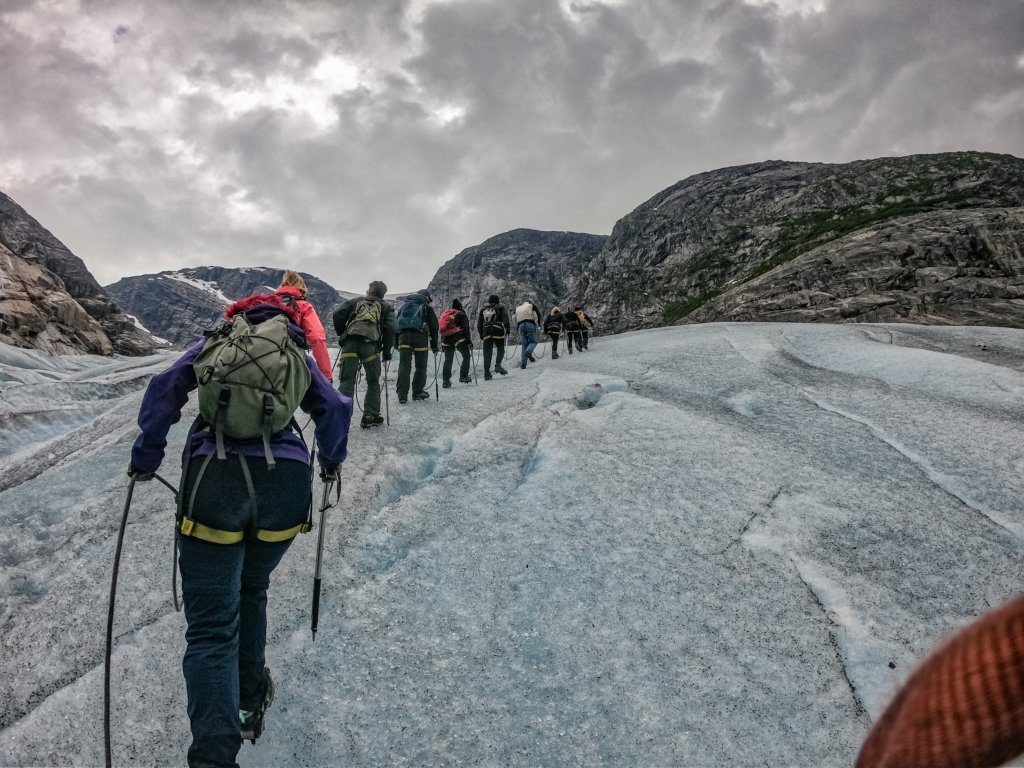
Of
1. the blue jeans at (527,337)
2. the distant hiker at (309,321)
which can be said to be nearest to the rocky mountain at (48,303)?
the blue jeans at (527,337)

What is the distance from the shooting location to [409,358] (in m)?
9.96

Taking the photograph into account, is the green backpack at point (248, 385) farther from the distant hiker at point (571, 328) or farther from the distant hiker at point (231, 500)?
the distant hiker at point (571, 328)

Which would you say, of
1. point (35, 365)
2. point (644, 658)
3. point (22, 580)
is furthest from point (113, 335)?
point (644, 658)

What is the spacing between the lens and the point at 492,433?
7371 mm

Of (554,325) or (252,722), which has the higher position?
(554,325)

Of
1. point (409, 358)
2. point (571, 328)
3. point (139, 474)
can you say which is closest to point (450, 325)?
point (409, 358)

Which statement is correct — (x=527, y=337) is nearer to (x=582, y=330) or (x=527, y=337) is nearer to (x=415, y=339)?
(x=582, y=330)

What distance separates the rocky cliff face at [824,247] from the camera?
2653cm

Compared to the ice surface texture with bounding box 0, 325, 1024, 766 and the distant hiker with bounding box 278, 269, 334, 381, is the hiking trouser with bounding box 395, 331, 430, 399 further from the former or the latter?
the distant hiker with bounding box 278, 269, 334, 381

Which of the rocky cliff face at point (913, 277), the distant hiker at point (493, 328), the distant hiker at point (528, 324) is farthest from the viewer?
the rocky cliff face at point (913, 277)

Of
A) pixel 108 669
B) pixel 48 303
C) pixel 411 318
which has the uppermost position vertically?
pixel 48 303

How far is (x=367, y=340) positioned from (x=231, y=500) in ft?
18.4

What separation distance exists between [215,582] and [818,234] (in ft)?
191

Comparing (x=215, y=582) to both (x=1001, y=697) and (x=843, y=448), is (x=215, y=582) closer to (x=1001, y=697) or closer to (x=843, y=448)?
(x=1001, y=697)
